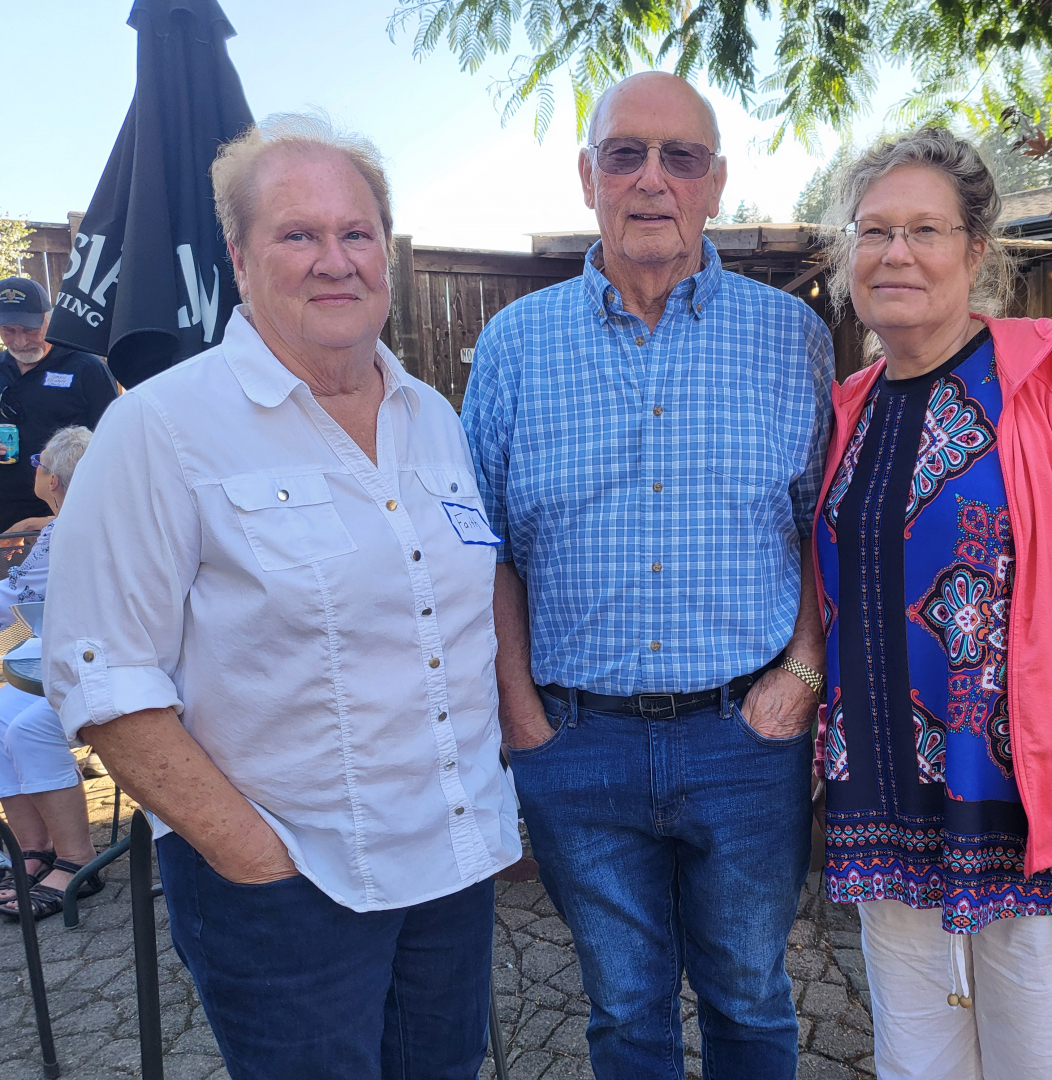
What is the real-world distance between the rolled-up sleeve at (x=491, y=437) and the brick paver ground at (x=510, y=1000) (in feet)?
5.41

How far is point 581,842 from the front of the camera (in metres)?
1.86

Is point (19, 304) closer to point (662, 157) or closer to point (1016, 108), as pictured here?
point (662, 157)

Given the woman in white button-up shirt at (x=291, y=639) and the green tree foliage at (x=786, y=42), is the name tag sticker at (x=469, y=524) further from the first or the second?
the green tree foliage at (x=786, y=42)

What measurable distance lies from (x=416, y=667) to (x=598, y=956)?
869 millimetres

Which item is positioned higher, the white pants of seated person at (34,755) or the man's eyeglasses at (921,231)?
the man's eyeglasses at (921,231)

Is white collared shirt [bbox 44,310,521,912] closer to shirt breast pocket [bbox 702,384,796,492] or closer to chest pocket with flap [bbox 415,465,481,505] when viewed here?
chest pocket with flap [bbox 415,465,481,505]

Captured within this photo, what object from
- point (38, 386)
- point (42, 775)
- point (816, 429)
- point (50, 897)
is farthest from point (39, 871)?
point (816, 429)

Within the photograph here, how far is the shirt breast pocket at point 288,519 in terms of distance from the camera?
1.34 meters

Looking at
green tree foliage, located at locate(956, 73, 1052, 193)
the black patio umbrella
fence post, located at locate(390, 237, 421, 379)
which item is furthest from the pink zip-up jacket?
fence post, located at locate(390, 237, 421, 379)

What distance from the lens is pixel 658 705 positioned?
1.79 meters

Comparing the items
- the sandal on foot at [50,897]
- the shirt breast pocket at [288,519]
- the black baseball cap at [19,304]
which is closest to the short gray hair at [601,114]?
the shirt breast pocket at [288,519]

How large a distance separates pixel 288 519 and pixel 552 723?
32.5 inches

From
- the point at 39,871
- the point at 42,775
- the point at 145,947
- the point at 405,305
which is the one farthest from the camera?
the point at 405,305

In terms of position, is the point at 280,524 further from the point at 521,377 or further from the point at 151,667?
the point at 521,377
